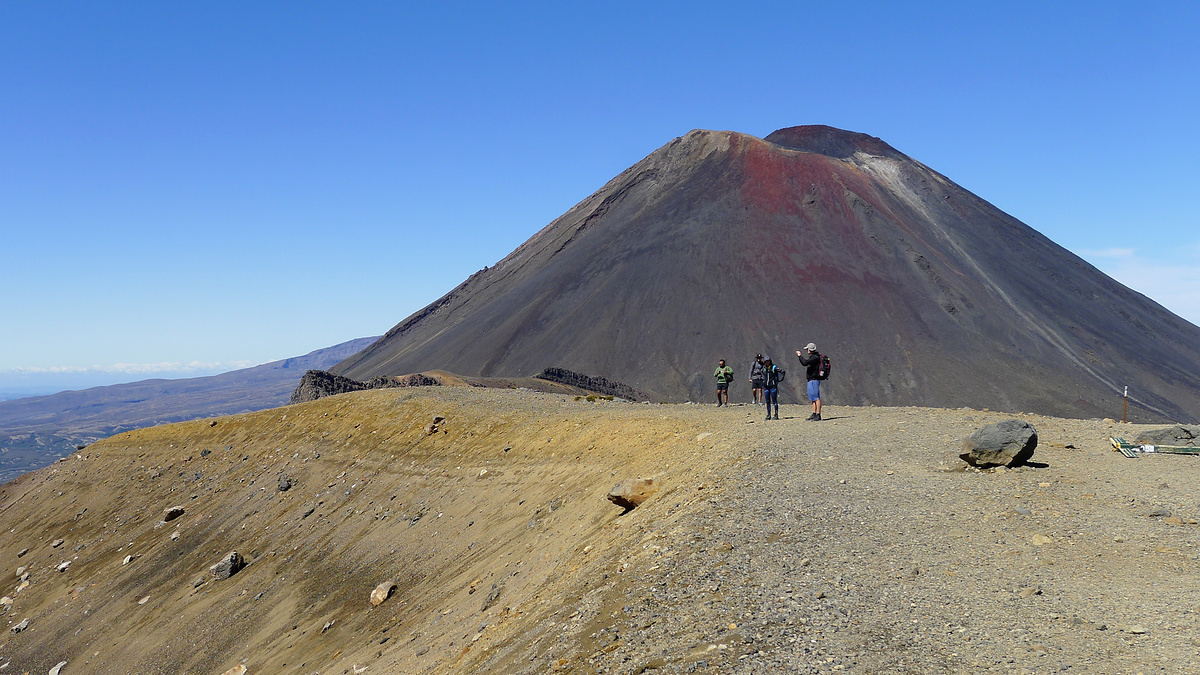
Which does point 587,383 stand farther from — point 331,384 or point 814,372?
point 814,372

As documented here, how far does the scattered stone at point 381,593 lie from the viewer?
15047 millimetres

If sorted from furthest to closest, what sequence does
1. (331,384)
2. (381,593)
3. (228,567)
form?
(331,384)
(228,567)
(381,593)

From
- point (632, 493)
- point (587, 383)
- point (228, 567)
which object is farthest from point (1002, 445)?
point (587, 383)

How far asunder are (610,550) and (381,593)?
726 centimetres

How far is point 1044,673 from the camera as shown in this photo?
5.95 meters

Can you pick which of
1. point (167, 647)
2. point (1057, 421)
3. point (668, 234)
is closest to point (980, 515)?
point (1057, 421)

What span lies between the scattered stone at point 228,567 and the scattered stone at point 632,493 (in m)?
13.3

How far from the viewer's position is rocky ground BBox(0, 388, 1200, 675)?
23.0 ft

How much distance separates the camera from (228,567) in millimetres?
20219

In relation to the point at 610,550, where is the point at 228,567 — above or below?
below

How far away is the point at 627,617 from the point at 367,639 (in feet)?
25.0

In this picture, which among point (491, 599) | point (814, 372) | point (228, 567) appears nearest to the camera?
point (491, 599)

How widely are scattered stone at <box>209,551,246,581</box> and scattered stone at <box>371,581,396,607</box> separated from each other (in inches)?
282

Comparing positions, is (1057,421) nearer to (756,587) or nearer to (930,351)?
(756,587)
